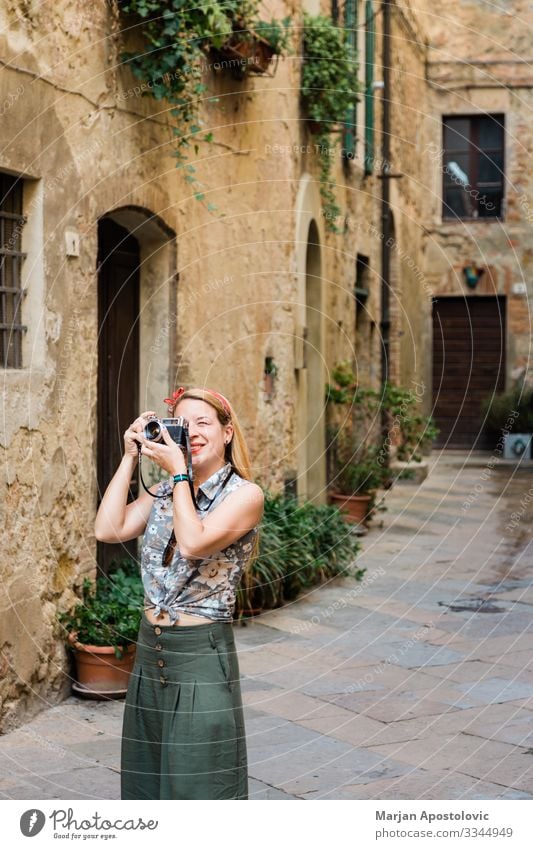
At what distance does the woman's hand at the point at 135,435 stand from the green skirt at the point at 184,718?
425 mm

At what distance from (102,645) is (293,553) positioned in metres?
2.16

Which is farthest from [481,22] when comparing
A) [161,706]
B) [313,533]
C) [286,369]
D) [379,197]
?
[161,706]

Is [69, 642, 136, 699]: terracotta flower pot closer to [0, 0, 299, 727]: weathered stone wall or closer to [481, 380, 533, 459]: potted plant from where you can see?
[0, 0, 299, 727]: weathered stone wall

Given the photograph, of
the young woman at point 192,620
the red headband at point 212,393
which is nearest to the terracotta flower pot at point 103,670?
the young woman at point 192,620

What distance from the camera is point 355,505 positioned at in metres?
10.2

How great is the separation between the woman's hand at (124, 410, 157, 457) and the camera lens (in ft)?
0.08

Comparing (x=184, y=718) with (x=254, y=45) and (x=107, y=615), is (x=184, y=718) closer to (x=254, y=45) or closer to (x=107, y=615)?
(x=107, y=615)

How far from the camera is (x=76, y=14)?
5371mm

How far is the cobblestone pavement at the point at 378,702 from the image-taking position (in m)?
4.24

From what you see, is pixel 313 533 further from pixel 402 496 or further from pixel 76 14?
pixel 402 496

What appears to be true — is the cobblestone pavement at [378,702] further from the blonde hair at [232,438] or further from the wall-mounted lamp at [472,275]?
the wall-mounted lamp at [472,275]

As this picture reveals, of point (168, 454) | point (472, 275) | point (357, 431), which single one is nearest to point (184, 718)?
point (168, 454)

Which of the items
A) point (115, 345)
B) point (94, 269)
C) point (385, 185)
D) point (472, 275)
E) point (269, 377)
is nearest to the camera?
point (94, 269)

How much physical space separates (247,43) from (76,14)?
1.97 m
